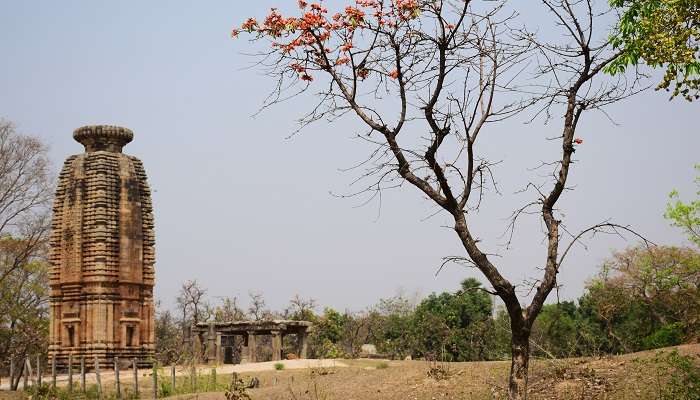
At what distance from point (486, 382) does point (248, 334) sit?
23618 millimetres

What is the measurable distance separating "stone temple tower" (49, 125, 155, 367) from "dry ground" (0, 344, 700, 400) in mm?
14930

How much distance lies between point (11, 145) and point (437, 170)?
31.3 metres

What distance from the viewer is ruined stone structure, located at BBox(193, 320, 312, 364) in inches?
1476

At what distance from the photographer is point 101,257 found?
106 ft

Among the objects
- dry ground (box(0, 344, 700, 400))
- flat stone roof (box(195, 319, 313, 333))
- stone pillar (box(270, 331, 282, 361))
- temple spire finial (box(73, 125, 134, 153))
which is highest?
temple spire finial (box(73, 125, 134, 153))

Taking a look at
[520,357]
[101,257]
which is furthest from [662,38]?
[101,257]

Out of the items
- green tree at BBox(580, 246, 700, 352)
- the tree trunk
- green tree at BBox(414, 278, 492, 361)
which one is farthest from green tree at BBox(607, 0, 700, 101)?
green tree at BBox(414, 278, 492, 361)

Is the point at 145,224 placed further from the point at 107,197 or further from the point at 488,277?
the point at 488,277

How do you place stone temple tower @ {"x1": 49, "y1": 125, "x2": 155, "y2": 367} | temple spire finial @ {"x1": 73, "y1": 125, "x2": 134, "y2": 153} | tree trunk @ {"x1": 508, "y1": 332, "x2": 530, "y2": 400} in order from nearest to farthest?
tree trunk @ {"x1": 508, "y1": 332, "x2": 530, "y2": 400} → stone temple tower @ {"x1": 49, "y1": 125, "x2": 155, "y2": 367} → temple spire finial @ {"x1": 73, "y1": 125, "x2": 134, "y2": 153}

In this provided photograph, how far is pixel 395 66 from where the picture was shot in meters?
10.5

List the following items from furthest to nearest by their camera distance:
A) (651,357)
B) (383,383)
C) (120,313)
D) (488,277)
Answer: (120,313), (383,383), (651,357), (488,277)

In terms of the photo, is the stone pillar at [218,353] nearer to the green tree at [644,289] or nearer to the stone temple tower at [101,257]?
the stone temple tower at [101,257]

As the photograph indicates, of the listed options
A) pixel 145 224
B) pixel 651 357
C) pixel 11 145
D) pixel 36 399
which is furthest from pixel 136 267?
pixel 651 357

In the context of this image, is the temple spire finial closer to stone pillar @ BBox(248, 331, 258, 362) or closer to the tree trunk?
stone pillar @ BBox(248, 331, 258, 362)
